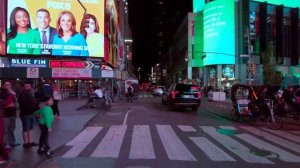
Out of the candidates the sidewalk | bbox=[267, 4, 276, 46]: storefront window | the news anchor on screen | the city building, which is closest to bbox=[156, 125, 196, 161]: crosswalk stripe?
the sidewalk

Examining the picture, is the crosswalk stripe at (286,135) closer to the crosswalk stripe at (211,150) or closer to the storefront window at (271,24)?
the crosswalk stripe at (211,150)

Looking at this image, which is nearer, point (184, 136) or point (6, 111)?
point (6, 111)

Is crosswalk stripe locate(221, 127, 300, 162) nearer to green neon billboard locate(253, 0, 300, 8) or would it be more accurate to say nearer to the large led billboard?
the large led billboard

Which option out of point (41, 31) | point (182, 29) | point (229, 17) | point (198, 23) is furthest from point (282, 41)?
point (41, 31)

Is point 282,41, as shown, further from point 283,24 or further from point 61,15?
point 61,15

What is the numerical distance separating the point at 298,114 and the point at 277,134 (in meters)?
5.58

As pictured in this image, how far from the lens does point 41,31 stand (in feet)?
180

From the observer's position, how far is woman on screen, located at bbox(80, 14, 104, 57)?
57250 mm

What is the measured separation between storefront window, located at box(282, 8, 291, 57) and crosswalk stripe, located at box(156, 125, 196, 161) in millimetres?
75812

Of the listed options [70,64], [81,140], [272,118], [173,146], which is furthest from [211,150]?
[70,64]

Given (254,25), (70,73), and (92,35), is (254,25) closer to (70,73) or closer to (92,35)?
(92,35)

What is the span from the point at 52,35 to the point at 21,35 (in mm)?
3515

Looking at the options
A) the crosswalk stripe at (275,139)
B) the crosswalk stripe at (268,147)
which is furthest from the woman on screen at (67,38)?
the crosswalk stripe at (268,147)

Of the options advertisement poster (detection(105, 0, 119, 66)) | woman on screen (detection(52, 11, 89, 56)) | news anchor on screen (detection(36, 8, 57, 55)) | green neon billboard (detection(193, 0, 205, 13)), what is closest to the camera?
news anchor on screen (detection(36, 8, 57, 55))
